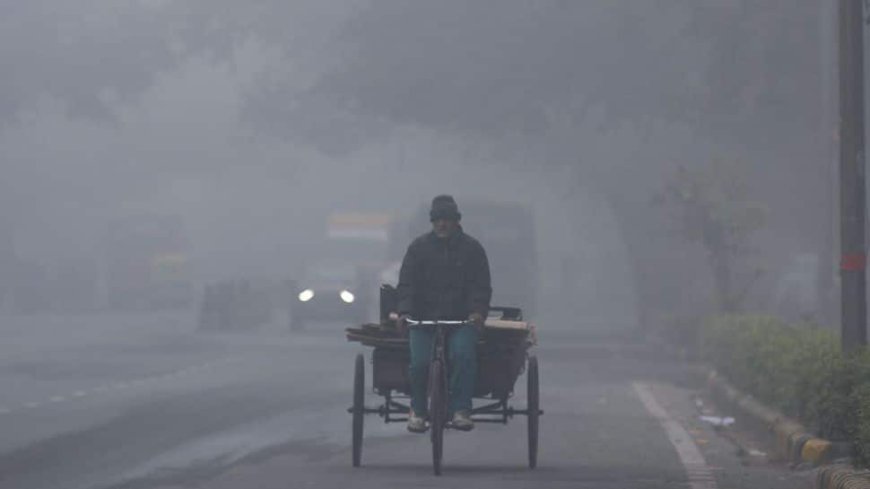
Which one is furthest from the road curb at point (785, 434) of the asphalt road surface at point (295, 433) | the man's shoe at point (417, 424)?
the man's shoe at point (417, 424)

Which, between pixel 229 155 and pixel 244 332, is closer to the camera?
pixel 244 332

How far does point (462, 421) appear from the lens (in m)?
13.6

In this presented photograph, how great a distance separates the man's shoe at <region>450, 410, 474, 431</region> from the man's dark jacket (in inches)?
28.5

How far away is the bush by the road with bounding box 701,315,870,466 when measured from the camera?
13812 mm

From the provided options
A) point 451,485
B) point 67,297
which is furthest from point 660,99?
point 67,297

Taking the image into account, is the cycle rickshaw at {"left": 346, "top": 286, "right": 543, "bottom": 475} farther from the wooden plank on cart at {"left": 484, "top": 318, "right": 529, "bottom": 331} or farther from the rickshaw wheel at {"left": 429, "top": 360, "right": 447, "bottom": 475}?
the rickshaw wheel at {"left": 429, "top": 360, "right": 447, "bottom": 475}

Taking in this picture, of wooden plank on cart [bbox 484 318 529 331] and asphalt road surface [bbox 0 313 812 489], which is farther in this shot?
wooden plank on cart [bbox 484 318 529 331]

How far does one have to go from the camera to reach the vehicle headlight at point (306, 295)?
45406 mm

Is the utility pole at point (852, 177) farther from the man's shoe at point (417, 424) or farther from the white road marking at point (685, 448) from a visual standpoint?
the man's shoe at point (417, 424)

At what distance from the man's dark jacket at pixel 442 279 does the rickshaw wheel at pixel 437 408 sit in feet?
1.76

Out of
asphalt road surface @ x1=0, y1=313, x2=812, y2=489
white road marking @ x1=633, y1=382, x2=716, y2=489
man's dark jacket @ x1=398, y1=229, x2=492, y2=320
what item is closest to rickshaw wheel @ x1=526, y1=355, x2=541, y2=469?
asphalt road surface @ x1=0, y1=313, x2=812, y2=489

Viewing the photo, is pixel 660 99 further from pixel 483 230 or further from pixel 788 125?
pixel 483 230

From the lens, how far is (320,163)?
84.4 metres

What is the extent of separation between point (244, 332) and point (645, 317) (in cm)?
1017
